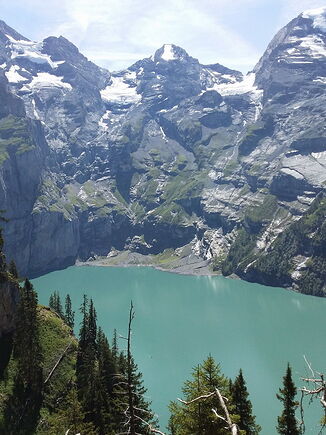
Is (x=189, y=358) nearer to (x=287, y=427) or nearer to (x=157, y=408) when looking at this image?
(x=157, y=408)

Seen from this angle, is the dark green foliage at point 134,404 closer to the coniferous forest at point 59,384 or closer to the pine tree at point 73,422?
the coniferous forest at point 59,384

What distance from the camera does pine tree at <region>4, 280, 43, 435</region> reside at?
202ft

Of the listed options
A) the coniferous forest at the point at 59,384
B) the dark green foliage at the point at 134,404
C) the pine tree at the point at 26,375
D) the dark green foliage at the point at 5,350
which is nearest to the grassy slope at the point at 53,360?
the coniferous forest at the point at 59,384

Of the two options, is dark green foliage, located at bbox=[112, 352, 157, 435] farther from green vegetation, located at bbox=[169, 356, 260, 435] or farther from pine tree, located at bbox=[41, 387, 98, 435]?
pine tree, located at bbox=[41, 387, 98, 435]

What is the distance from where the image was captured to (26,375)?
67562 millimetres

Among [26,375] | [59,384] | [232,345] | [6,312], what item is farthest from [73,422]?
[232,345]

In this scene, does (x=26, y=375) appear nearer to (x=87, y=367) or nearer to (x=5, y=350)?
(x=5, y=350)

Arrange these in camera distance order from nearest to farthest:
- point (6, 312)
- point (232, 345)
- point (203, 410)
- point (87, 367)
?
point (203, 410) < point (87, 367) < point (6, 312) < point (232, 345)

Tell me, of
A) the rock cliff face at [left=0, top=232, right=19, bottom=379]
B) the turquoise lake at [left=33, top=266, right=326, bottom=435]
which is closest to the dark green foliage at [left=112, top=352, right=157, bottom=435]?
the rock cliff face at [left=0, top=232, right=19, bottom=379]

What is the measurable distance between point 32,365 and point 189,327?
109m

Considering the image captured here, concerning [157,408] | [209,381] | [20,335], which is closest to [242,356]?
[157,408]

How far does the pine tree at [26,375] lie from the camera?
202ft

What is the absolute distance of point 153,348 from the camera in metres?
145

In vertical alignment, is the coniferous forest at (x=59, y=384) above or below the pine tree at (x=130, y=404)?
below
